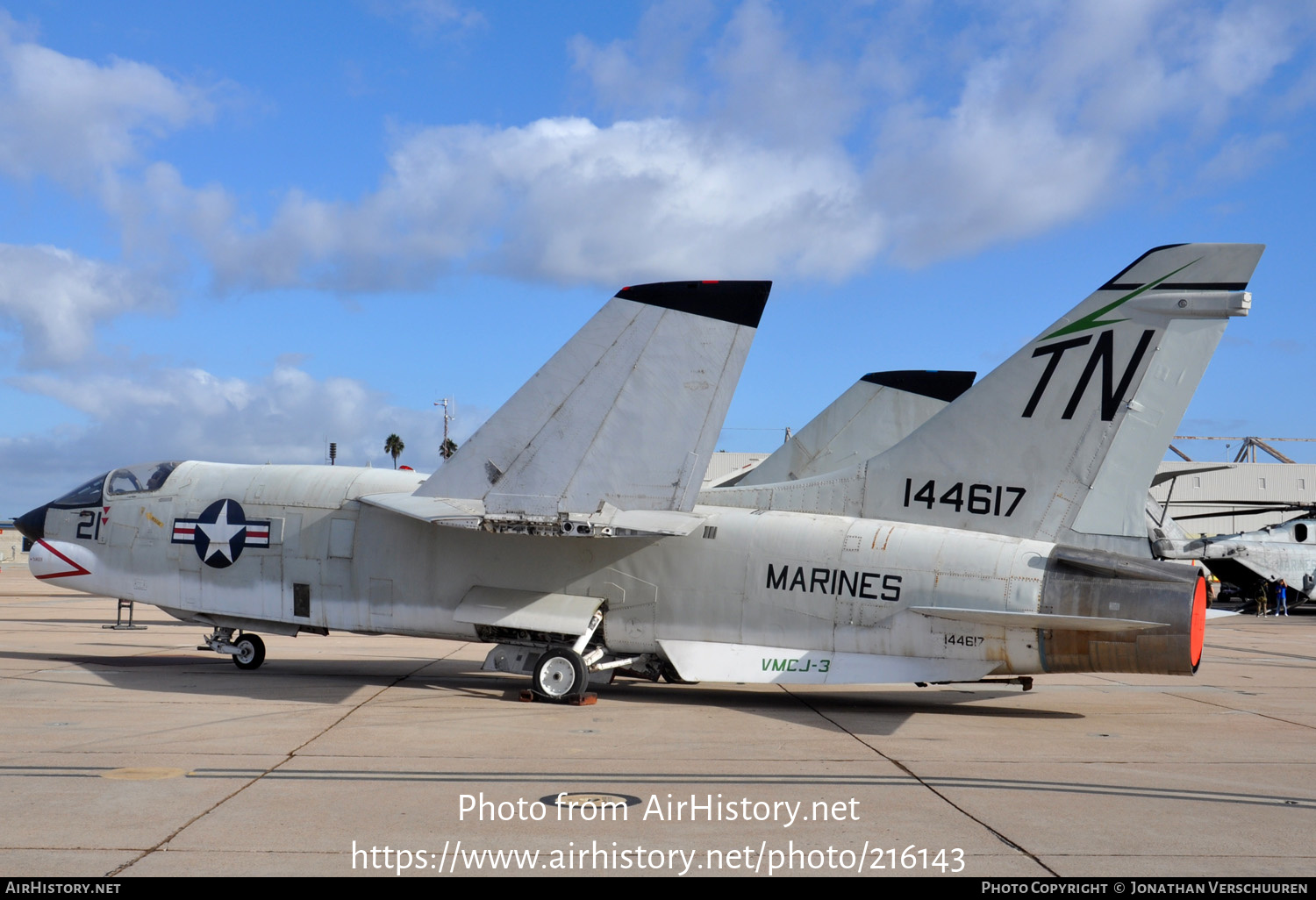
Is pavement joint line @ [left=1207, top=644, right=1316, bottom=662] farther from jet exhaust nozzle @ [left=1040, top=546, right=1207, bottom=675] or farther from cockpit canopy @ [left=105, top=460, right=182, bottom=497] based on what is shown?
cockpit canopy @ [left=105, top=460, right=182, bottom=497]

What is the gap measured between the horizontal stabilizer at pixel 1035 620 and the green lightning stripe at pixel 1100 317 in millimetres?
3601

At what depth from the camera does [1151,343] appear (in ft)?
40.2

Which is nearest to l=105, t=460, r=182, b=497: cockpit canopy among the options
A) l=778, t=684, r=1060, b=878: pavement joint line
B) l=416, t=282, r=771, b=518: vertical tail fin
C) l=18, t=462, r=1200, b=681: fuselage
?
l=18, t=462, r=1200, b=681: fuselage

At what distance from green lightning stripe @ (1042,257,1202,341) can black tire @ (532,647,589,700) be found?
736 centimetres

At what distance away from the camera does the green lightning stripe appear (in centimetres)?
1228

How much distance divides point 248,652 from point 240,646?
0.15 m

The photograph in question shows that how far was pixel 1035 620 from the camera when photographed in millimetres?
11352

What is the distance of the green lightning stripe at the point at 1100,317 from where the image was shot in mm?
12281

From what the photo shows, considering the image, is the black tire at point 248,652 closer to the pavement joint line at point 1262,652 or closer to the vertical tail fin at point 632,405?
the vertical tail fin at point 632,405

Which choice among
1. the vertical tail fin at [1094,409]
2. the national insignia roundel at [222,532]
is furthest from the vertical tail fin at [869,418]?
the national insignia roundel at [222,532]

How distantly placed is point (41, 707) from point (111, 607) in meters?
23.2

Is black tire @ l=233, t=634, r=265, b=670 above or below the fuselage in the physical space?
below

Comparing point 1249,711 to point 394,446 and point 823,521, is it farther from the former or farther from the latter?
point 394,446
